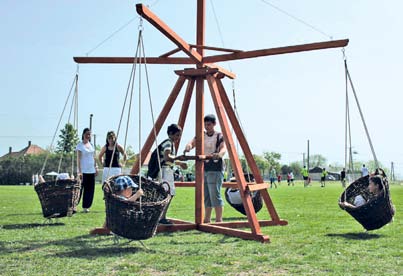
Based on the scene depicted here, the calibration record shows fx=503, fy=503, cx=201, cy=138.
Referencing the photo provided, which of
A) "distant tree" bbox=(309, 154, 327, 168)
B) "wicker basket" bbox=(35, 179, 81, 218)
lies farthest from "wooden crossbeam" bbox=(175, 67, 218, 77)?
"distant tree" bbox=(309, 154, 327, 168)

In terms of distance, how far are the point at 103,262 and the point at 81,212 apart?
5820mm

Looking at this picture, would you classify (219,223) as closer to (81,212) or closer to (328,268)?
(328,268)

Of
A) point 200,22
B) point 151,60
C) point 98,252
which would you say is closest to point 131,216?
point 98,252

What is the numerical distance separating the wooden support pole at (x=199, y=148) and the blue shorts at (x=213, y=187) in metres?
0.35

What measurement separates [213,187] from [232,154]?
3.36 ft

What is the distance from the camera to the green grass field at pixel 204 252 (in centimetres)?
488

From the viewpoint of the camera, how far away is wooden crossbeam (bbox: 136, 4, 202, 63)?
620 centimetres

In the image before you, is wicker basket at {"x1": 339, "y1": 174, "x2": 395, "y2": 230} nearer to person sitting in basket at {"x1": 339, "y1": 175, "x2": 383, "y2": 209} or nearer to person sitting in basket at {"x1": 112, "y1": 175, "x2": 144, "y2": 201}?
person sitting in basket at {"x1": 339, "y1": 175, "x2": 383, "y2": 209}

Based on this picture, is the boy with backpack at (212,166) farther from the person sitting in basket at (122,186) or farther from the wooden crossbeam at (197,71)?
the person sitting in basket at (122,186)

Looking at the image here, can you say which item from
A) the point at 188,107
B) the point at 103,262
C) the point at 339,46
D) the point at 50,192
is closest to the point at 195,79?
the point at 188,107

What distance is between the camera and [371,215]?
709cm

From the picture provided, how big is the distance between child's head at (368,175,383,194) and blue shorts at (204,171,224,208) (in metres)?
2.29

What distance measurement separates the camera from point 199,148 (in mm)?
7770

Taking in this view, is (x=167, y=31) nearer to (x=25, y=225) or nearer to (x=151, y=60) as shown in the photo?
(x=151, y=60)
